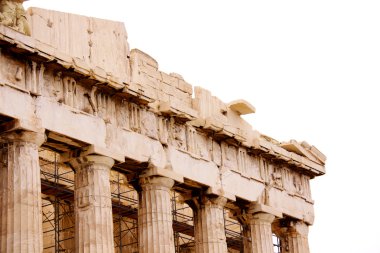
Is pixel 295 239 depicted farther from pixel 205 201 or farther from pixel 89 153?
pixel 89 153

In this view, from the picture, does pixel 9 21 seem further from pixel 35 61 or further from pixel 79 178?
pixel 79 178

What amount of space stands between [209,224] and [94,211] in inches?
203

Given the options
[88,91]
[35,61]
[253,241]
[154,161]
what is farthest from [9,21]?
[253,241]

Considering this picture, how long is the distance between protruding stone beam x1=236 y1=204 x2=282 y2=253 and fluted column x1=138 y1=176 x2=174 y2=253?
4.43 m

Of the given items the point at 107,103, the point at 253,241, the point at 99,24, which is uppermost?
the point at 99,24

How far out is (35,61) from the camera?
26.0 m

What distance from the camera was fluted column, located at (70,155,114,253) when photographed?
26.7 metres

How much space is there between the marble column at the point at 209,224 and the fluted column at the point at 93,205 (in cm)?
443

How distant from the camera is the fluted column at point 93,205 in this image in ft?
87.5

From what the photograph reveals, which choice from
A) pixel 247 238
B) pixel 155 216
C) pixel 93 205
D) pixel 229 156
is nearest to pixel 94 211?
pixel 93 205

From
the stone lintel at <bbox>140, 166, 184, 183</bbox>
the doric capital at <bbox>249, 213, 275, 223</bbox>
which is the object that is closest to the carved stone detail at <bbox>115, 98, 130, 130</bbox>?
the stone lintel at <bbox>140, 166, 184, 183</bbox>

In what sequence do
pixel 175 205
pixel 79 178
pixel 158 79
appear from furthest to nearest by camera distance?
1. pixel 175 205
2. pixel 158 79
3. pixel 79 178

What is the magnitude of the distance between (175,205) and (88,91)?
1060cm

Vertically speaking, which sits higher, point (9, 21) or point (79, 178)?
point (9, 21)
